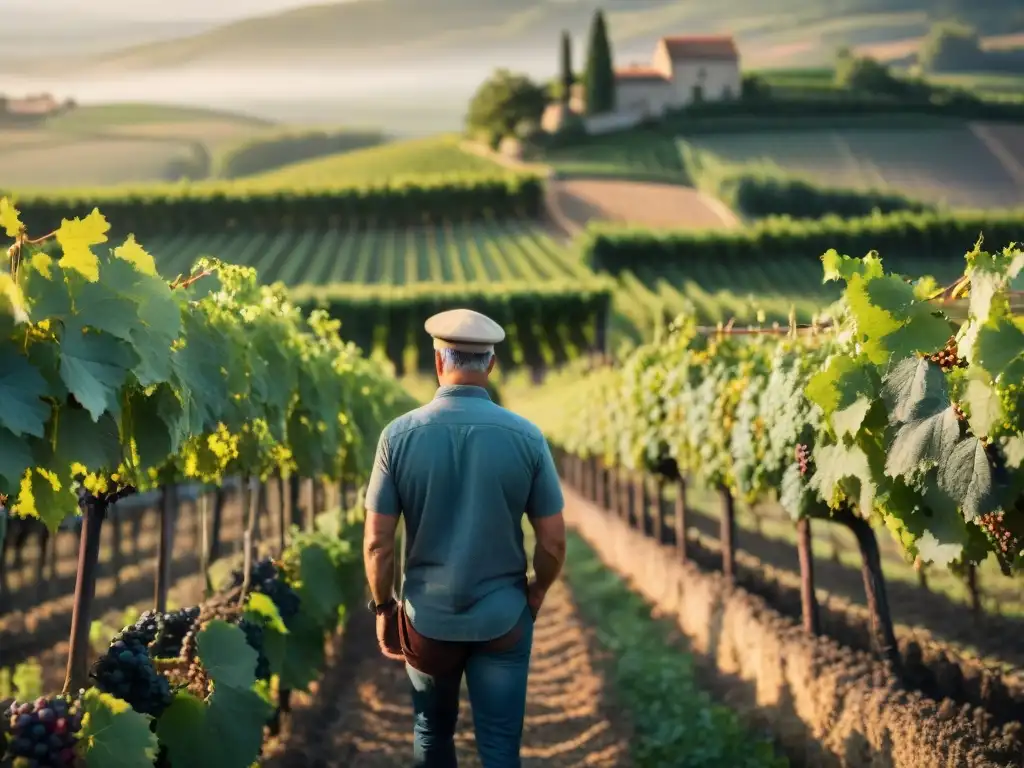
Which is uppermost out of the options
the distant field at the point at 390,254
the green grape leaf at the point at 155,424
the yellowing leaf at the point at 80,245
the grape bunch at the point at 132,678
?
the yellowing leaf at the point at 80,245

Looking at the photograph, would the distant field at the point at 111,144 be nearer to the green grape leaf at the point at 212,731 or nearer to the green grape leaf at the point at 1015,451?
the green grape leaf at the point at 212,731

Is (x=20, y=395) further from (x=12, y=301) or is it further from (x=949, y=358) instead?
(x=949, y=358)

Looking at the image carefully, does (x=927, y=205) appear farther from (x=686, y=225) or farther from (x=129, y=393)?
(x=129, y=393)

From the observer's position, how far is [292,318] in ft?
25.8

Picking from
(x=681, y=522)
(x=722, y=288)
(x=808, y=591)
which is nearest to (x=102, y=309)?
(x=808, y=591)

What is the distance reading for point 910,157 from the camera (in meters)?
81.3

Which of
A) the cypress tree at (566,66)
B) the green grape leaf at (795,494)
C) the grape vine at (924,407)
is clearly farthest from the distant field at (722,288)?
the cypress tree at (566,66)

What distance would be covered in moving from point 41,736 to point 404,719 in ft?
14.8

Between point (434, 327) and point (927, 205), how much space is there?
66948mm

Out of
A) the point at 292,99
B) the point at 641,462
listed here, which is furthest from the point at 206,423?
the point at 292,99

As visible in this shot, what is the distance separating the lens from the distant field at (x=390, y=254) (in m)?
55.7

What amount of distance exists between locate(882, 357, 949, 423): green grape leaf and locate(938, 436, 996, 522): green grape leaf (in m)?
0.17

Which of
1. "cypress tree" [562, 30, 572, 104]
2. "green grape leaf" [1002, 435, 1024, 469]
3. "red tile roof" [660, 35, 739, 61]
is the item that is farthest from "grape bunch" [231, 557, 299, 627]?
"red tile roof" [660, 35, 739, 61]

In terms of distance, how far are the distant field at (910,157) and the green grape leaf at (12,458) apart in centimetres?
7047
